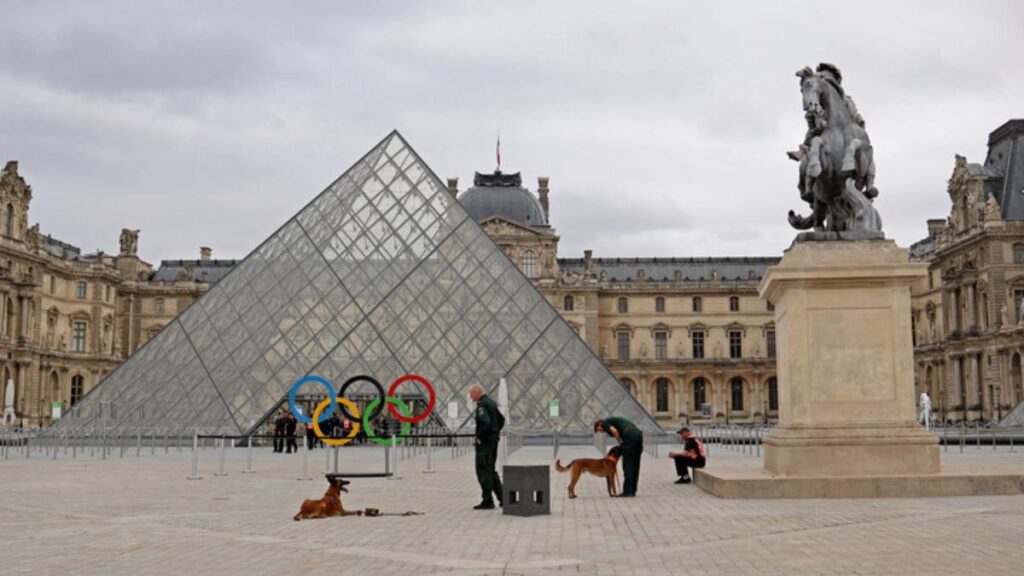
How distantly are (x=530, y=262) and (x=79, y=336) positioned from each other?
25.3 meters

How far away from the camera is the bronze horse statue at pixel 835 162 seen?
377 inches

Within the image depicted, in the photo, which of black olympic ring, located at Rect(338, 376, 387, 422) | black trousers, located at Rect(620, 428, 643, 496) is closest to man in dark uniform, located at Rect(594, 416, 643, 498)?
black trousers, located at Rect(620, 428, 643, 496)

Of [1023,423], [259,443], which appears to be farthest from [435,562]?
[1023,423]

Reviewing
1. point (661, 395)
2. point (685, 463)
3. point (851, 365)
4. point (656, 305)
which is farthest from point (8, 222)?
point (851, 365)

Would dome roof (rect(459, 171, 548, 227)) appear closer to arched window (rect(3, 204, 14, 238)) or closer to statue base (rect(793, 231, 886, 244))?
arched window (rect(3, 204, 14, 238))

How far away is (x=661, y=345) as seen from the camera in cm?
6425

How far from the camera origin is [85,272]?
57562 mm

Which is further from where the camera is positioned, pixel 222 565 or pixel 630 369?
pixel 630 369

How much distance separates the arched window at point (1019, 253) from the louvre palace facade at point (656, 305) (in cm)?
9

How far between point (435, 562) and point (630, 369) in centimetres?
5779

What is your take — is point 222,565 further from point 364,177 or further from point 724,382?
point 724,382

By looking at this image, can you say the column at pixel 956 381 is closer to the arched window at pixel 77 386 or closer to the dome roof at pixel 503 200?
the dome roof at pixel 503 200

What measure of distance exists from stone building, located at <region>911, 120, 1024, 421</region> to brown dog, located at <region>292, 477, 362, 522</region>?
3955cm

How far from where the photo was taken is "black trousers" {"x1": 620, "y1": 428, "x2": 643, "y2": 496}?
10344 mm
